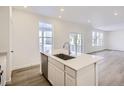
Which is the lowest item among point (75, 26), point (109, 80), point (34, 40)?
point (109, 80)

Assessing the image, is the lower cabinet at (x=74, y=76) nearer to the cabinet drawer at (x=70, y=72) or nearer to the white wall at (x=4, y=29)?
the cabinet drawer at (x=70, y=72)

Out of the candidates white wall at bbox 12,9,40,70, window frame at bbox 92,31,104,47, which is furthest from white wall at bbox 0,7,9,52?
window frame at bbox 92,31,104,47

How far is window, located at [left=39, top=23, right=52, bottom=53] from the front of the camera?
5727mm

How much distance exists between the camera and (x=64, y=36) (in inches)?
273

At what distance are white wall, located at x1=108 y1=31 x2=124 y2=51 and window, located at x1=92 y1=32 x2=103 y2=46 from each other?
1623 millimetres

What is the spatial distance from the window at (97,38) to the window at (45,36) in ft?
18.4

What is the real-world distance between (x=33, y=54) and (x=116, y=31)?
34.5ft

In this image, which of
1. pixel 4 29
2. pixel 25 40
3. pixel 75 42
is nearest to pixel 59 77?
pixel 4 29

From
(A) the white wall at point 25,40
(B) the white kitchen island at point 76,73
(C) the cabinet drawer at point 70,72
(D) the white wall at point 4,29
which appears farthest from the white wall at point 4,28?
(C) the cabinet drawer at point 70,72

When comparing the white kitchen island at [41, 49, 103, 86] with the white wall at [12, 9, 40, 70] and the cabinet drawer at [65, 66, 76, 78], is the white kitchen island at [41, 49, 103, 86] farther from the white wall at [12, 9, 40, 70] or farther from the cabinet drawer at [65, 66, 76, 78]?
the white wall at [12, 9, 40, 70]

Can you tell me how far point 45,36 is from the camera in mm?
5949

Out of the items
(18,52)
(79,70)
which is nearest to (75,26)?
(18,52)

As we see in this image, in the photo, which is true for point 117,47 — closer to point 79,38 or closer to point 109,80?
point 79,38
